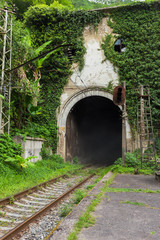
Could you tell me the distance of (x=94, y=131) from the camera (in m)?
26.0

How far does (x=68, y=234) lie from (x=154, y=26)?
14904 millimetres

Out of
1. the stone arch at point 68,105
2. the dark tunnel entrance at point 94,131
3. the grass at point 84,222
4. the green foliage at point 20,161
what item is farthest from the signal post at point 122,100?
the grass at point 84,222

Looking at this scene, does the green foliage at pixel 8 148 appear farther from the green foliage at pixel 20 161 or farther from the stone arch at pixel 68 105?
the stone arch at pixel 68 105

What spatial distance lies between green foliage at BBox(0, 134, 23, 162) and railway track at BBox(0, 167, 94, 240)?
219 cm

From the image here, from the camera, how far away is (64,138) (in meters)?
14.9

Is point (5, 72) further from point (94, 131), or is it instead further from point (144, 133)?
point (94, 131)

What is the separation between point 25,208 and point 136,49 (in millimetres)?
12856

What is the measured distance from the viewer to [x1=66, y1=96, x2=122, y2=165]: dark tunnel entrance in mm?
17062

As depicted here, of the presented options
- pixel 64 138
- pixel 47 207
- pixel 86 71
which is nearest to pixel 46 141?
pixel 64 138

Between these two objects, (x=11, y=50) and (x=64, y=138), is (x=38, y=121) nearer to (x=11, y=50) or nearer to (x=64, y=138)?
(x=64, y=138)

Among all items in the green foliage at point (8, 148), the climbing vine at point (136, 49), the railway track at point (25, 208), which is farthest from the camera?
the climbing vine at point (136, 49)

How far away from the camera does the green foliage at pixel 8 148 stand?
8891 millimetres

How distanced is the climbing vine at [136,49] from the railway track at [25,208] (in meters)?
8.41

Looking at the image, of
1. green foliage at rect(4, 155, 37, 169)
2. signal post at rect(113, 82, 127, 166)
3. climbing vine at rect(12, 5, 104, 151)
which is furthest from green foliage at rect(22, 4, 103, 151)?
green foliage at rect(4, 155, 37, 169)
